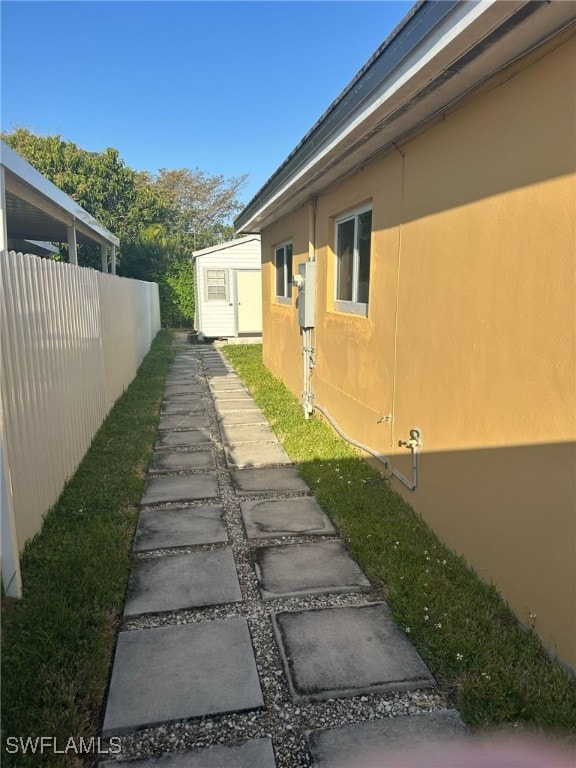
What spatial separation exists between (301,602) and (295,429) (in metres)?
3.32

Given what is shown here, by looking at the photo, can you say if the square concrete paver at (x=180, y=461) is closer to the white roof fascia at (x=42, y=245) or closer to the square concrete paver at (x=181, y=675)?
the square concrete paver at (x=181, y=675)

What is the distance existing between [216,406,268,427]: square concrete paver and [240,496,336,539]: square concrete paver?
244 cm

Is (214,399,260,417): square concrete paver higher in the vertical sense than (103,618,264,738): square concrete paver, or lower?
higher

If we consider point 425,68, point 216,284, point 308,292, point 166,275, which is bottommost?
point 308,292

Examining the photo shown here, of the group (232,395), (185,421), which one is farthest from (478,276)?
(232,395)

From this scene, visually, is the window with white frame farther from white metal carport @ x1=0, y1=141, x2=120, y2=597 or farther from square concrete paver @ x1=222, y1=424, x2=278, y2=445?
white metal carport @ x1=0, y1=141, x2=120, y2=597

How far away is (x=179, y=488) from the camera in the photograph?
4.32m

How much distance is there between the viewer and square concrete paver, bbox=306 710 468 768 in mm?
1781

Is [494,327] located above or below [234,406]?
above

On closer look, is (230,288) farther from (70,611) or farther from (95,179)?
(95,179)

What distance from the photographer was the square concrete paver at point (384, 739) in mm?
1781

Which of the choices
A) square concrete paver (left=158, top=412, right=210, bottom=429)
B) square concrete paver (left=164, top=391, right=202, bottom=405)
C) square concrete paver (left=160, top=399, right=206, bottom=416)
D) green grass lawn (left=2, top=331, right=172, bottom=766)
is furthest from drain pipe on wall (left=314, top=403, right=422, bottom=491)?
square concrete paver (left=164, top=391, right=202, bottom=405)

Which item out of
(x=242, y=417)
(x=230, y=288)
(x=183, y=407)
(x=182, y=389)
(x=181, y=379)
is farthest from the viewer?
(x=230, y=288)

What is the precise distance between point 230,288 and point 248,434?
1069 centimetres
